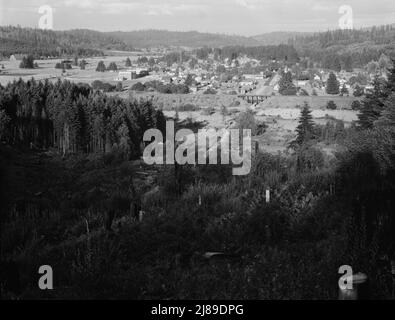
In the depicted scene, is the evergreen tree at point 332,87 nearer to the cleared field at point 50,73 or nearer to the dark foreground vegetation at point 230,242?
the cleared field at point 50,73

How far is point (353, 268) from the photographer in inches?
128

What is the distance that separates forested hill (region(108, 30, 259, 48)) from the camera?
13212 cm

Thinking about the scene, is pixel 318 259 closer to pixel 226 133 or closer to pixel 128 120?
pixel 128 120

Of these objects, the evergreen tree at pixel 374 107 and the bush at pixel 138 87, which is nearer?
the evergreen tree at pixel 374 107

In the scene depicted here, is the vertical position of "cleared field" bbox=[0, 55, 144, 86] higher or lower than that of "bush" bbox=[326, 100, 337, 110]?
higher

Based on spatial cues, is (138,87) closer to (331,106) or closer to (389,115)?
(331,106)

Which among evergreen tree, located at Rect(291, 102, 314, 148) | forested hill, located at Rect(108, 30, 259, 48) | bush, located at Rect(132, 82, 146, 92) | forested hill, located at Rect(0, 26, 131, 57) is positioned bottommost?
evergreen tree, located at Rect(291, 102, 314, 148)

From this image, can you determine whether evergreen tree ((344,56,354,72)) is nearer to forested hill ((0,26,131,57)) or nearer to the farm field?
the farm field

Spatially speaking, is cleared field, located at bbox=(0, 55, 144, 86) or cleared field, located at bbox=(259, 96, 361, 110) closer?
cleared field, located at bbox=(0, 55, 144, 86)

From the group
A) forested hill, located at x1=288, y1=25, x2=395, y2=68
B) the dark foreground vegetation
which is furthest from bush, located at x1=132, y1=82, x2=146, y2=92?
the dark foreground vegetation

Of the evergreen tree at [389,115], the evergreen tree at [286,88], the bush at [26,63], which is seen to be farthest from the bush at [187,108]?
the evergreen tree at [389,115]

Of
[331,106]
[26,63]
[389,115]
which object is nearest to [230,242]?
[389,115]

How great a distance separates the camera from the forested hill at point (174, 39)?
13212 cm
